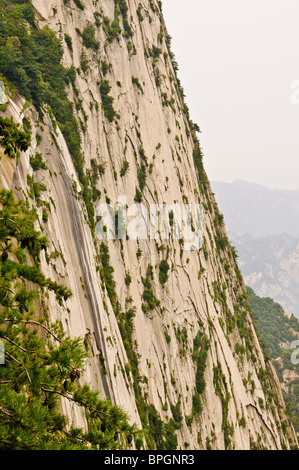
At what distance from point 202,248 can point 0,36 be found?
2803 centimetres

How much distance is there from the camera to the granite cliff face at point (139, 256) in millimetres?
21344

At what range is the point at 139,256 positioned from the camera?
33.4 meters

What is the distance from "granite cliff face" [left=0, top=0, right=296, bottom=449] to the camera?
21.3 meters

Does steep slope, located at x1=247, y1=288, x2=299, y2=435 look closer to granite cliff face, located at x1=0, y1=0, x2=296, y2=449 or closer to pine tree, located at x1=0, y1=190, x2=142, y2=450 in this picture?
granite cliff face, located at x1=0, y1=0, x2=296, y2=449

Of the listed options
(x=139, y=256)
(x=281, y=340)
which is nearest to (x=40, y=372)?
(x=139, y=256)

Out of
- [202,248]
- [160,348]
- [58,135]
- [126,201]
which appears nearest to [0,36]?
[58,135]

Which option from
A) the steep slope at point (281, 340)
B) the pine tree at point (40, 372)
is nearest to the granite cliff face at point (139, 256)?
the pine tree at point (40, 372)

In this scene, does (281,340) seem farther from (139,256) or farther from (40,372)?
(40,372)

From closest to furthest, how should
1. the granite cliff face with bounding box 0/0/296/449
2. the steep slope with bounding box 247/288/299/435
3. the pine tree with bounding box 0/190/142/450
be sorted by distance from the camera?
the pine tree with bounding box 0/190/142/450 < the granite cliff face with bounding box 0/0/296/449 < the steep slope with bounding box 247/288/299/435

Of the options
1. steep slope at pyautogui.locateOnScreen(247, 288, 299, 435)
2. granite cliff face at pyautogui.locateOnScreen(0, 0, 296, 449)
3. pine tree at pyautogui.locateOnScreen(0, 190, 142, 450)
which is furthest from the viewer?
steep slope at pyautogui.locateOnScreen(247, 288, 299, 435)

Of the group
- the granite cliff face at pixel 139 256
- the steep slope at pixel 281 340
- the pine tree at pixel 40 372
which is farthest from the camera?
the steep slope at pixel 281 340

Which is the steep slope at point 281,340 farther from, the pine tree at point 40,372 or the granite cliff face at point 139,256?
the pine tree at point 40,372

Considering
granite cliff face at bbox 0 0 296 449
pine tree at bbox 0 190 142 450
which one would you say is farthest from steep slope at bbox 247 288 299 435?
pine tree at bbox 0 190 142 450

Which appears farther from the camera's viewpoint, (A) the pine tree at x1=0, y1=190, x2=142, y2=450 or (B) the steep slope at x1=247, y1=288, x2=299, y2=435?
(B) the steep slope at x1=247, y1=288, x2=299, y2=435
